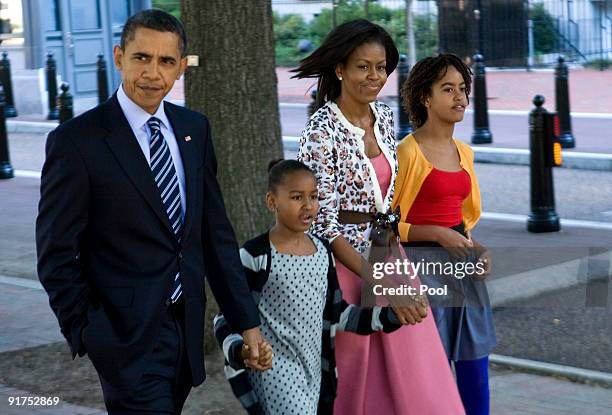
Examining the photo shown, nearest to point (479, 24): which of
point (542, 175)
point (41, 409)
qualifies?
point (542, 175)

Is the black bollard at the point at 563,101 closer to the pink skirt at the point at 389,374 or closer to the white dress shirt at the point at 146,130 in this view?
the pink skirt at the point at 389,374

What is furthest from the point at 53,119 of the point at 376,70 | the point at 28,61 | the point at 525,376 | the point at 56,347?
the point at 376,70

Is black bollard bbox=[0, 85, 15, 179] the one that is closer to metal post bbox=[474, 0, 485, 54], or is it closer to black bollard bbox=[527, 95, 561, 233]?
black bollard bbox=[527, 95, 561, 233]

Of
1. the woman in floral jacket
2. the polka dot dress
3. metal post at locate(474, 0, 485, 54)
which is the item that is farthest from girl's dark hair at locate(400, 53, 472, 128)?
metal post at locate(474, 0, 485, 54)

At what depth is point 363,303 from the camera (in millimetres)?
4605

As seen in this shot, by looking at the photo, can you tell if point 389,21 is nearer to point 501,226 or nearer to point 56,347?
point 501,226

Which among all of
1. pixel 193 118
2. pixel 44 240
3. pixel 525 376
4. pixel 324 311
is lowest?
pixel 525 376

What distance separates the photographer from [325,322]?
457 cm

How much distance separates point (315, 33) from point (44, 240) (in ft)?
95.1

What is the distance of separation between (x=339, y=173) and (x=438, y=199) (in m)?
0.67

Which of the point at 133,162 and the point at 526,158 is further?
the point at 526,158

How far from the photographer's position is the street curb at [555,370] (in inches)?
256

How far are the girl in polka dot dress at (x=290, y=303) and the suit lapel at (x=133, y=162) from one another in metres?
0.70

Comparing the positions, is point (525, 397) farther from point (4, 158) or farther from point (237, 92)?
point (4, 158)
